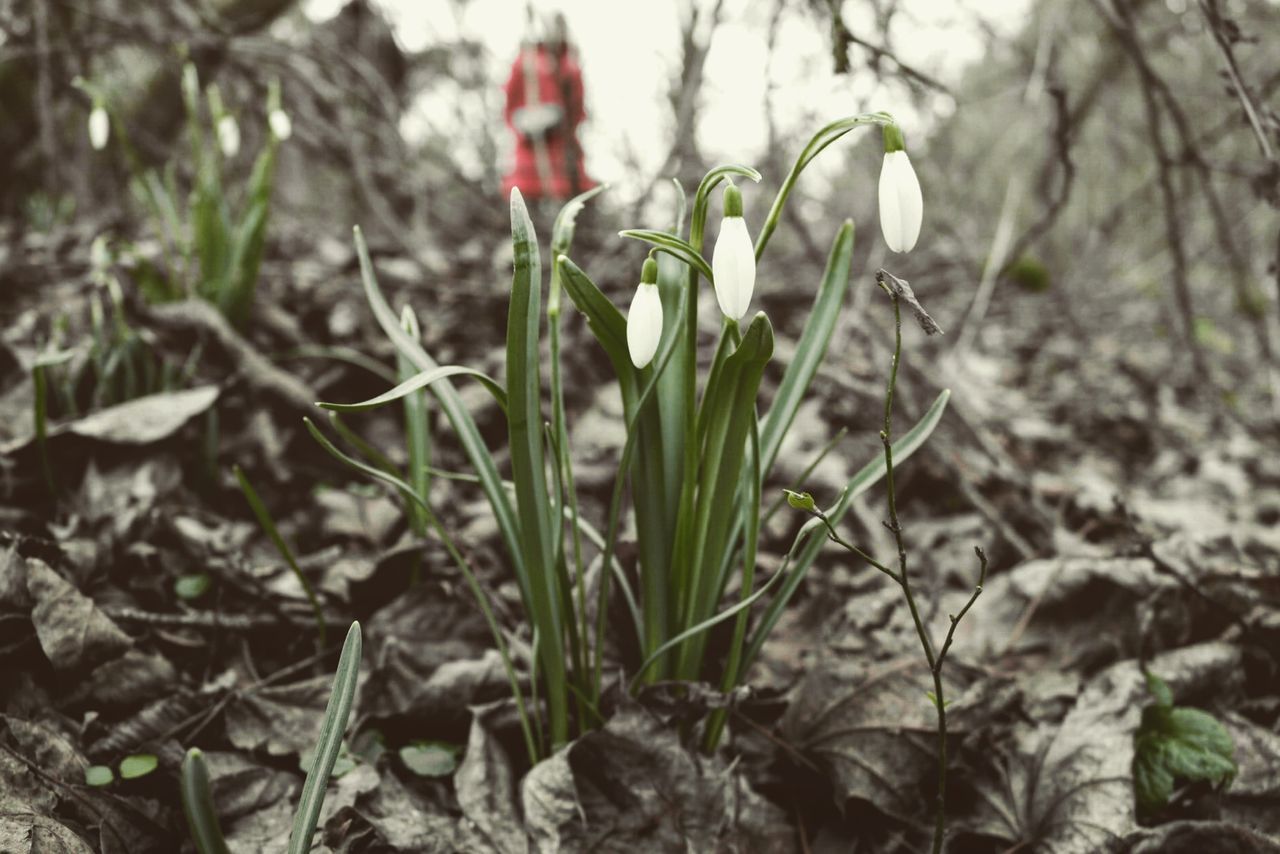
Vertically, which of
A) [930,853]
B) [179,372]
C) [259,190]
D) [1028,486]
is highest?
[259,190]

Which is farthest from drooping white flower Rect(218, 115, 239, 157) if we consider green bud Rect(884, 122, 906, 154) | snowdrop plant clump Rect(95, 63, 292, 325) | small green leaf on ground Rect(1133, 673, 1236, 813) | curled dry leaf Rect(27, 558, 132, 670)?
small green leaf on ground Rect(1133, 673, 1236, 813)

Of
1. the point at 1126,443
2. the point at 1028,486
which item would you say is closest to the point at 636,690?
the point at 1028,486

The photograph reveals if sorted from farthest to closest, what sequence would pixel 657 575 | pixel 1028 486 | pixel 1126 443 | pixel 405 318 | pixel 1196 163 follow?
pixel 1126 443 → pixel 1028 486 → pixel 1196 163 → pixel 405 318 → pixel 657 575

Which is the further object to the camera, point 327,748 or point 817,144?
point 817,144

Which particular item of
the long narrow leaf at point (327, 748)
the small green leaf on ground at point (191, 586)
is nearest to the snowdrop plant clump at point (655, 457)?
the long narrow leaf at point (327, 748)

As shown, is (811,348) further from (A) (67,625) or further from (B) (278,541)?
(A) (67,625)

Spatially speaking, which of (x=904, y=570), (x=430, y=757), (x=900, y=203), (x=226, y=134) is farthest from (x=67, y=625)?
(x=226, y=134)

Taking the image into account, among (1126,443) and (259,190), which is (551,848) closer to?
(259,190)
